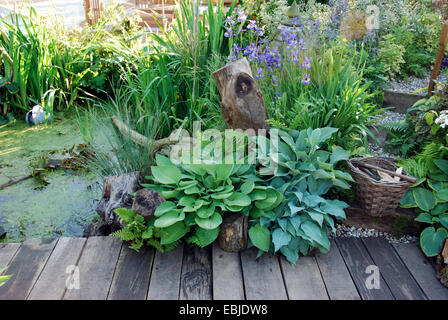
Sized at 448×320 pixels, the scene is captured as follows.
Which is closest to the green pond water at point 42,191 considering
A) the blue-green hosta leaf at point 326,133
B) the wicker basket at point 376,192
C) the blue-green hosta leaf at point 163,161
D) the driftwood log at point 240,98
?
the blue-green hosta leaf at point 163,161

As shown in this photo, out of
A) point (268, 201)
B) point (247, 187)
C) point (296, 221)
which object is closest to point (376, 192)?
point (296, 221)

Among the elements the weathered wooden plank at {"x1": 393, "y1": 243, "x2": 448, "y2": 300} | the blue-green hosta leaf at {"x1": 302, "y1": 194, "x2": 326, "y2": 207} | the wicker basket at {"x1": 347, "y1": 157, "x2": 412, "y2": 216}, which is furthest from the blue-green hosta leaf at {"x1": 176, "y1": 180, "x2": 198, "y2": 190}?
the weathered wooden plank at {"x1": 393, "y1": 243, "x2": 448, "y2": 300}

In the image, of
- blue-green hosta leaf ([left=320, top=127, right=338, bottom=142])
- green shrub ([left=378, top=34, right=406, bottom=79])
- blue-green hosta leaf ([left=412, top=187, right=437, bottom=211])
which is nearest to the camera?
blue-green hosta leaf ([left=412, top=187, right=437, bottom=211])

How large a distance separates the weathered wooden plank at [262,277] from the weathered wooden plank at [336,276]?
0.25m

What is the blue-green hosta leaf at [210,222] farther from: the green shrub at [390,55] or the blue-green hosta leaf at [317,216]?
the green shrub at [390,55]

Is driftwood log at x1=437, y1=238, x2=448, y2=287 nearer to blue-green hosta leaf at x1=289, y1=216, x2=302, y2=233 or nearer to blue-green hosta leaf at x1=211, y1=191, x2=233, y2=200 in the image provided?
blue-green hosta leaf at x1=289, y1=216, x2=302, y2=233

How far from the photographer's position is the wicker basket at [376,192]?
235 cm

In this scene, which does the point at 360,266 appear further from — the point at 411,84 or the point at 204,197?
the point at 411,84

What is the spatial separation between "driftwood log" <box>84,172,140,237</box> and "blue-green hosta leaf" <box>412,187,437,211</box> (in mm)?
1826

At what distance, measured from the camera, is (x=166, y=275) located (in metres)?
2.13

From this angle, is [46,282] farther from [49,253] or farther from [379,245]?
[379,245]

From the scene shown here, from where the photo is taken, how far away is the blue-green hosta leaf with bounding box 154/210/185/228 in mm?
2062

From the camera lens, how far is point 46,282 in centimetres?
209
